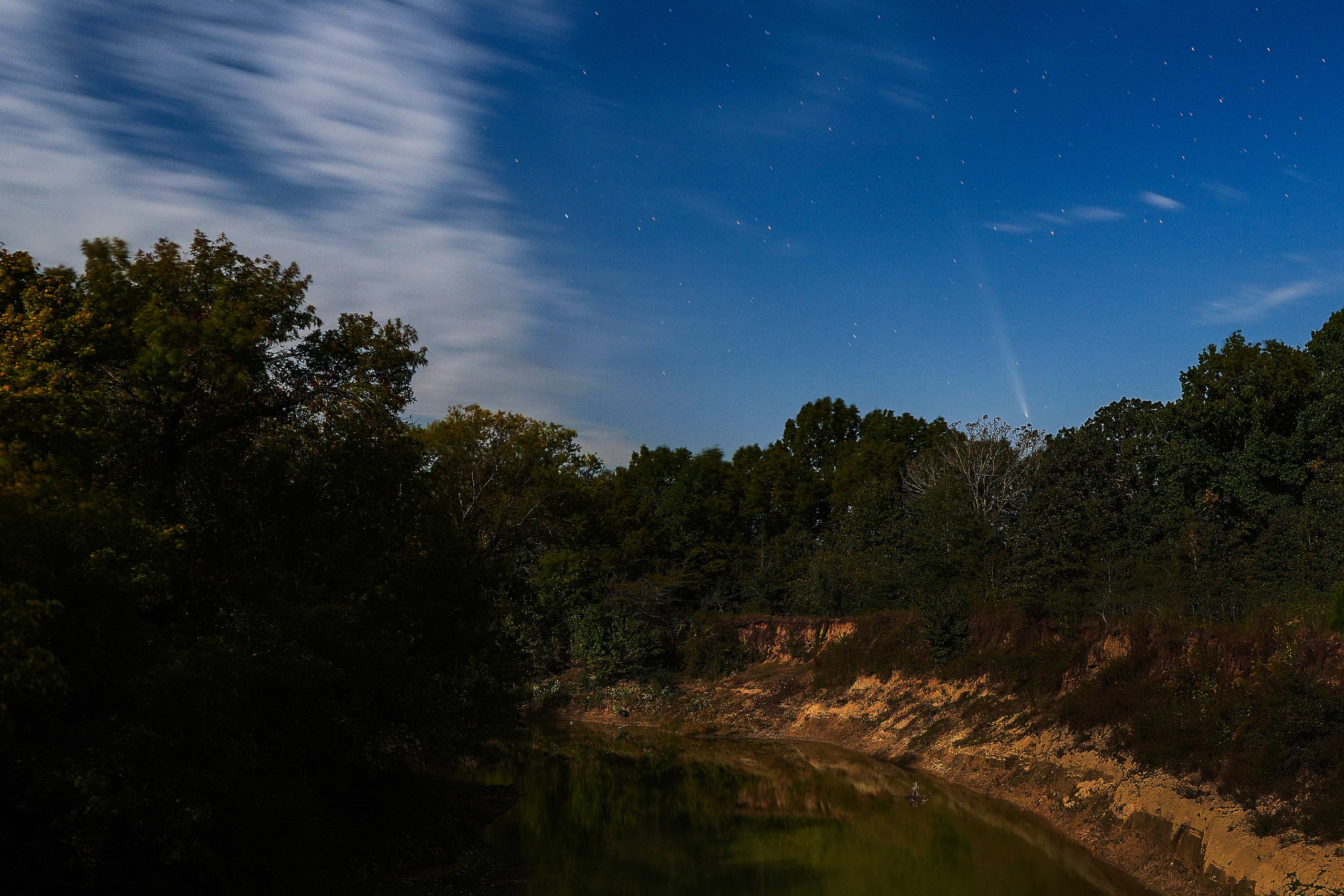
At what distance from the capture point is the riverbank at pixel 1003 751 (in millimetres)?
19438

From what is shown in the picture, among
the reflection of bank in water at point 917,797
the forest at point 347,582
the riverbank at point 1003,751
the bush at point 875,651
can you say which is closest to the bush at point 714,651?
the riverbank at point 1003,751

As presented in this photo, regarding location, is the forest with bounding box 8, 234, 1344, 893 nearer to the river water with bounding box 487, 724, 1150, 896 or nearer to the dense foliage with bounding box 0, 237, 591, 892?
the dense foliage with bounding box 0, 237, 591, 892

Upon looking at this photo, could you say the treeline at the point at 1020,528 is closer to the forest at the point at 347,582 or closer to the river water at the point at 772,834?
the forest at the point at 347,582

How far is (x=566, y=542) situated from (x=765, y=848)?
19.8 m

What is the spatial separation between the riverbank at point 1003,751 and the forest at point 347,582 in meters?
1.01

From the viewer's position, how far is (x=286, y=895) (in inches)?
635

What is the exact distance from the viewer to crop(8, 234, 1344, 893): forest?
1221 centimetres

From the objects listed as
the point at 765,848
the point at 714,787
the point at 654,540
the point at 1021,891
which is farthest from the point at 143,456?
the point at 654,540

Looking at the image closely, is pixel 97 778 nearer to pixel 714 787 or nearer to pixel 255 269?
pixel 255 269

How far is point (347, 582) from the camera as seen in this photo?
1920 centimetres

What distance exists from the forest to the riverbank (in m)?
1.01

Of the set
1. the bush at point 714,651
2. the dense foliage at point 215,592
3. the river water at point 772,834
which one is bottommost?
the river water at point 772,834

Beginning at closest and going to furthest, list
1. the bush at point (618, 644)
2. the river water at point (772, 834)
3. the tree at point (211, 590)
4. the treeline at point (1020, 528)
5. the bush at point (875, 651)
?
the tree at point (211, 590)
the river water at point (772, 834)
the treeline at point (1020, 528)
the bush at point (875, 651)
the bush at point (618, 644)

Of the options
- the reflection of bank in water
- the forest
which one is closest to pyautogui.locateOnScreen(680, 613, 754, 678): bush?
the forest
